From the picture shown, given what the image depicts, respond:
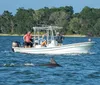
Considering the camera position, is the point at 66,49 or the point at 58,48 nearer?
the point at 58,48

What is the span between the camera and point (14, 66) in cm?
3950

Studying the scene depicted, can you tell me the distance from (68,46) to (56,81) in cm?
2270

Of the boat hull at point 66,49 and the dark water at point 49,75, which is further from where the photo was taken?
the boat hull at point 66,49

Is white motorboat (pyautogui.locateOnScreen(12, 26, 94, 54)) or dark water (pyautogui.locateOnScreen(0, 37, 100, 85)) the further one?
white motorboat (pyautogui.locateOnScreen(12, 26, 94, 54))

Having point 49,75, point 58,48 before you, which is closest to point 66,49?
point 58,48

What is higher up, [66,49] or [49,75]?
[66,49]

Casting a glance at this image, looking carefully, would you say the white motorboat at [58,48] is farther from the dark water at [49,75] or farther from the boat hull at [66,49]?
the dark water at [49,75]

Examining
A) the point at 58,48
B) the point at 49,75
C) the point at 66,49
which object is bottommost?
the point at 49,75

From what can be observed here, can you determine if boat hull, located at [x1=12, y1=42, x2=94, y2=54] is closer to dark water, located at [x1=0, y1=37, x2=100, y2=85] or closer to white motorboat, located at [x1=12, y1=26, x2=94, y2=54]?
white motorboat, located at [x1=12, y1=26, x2=94, y2=54]

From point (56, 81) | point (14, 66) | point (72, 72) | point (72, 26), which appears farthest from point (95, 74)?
point (72, 26)

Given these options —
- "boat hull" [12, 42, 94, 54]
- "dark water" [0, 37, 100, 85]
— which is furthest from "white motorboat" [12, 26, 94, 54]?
"dark water" [0, 37, 100, 85]

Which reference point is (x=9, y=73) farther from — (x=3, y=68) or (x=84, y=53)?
(x=84, y=53)

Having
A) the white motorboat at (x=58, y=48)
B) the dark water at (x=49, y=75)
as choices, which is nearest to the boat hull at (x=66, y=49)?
the white motorboat at (x=58, y=48)

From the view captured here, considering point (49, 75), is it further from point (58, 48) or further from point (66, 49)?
point (66, 49)
